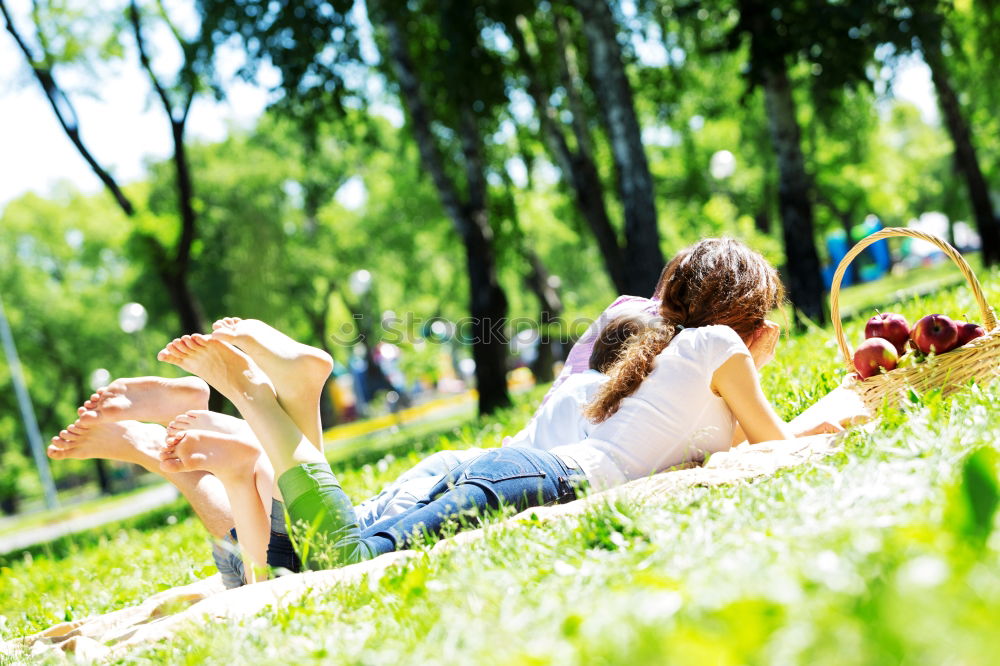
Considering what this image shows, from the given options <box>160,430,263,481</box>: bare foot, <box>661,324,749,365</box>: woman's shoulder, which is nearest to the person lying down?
<box>160,430,263,481</box>: bare foot

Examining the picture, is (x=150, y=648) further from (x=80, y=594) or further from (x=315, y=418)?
(x=80, y=594)

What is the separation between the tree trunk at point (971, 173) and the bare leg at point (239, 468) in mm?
13914

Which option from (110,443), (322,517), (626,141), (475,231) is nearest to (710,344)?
(322,517)

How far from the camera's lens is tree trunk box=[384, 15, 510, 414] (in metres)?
11.8

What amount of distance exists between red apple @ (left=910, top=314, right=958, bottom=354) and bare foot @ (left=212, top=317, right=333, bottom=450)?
7.61ft

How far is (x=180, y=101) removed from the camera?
1323 cm

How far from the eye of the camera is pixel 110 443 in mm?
3725

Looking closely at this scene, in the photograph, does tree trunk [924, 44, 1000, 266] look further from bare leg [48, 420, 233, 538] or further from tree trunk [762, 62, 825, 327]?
bare leg [48, 420, 233, 538]

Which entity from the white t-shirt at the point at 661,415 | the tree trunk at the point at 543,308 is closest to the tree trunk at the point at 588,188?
the tree trunk at the point at 543,308

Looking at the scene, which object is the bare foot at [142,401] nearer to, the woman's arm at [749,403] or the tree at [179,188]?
the woman's arm at [749,403]

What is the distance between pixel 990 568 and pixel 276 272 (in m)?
31.7

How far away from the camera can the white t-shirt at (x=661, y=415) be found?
3.37m

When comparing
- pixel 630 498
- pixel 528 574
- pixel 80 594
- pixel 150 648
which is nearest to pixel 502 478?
pixel 630 498

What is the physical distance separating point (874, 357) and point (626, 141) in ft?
22.7
